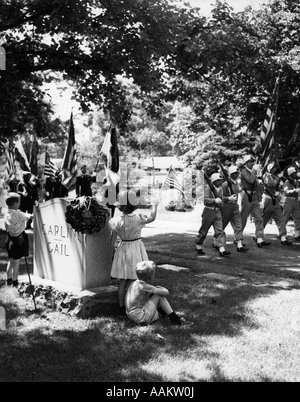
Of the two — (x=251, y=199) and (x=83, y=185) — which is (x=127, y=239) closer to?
(x=251, y=199)

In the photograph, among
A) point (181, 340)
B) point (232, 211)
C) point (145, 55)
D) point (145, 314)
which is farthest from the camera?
point (232, 211)

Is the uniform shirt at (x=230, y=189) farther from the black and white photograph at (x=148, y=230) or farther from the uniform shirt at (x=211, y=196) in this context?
the uniform shirt at (x=211, y=196)

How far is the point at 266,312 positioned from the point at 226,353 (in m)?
1.68

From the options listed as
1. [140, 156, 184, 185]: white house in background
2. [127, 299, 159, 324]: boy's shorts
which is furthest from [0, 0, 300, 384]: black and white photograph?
[140, 156, 184, 185]: white house in background

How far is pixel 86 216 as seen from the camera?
6.91 meters

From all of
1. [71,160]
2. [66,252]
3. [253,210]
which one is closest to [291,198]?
[253,210]

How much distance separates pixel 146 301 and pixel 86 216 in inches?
57.2

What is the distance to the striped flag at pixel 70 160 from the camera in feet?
51.0

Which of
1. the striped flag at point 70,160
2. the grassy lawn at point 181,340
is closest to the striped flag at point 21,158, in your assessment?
the striped flag at point 70,160

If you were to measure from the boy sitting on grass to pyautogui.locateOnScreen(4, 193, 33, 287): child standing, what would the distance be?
2615mm

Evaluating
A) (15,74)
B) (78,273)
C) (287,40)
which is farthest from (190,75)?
(78,273)

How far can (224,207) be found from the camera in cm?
1234
